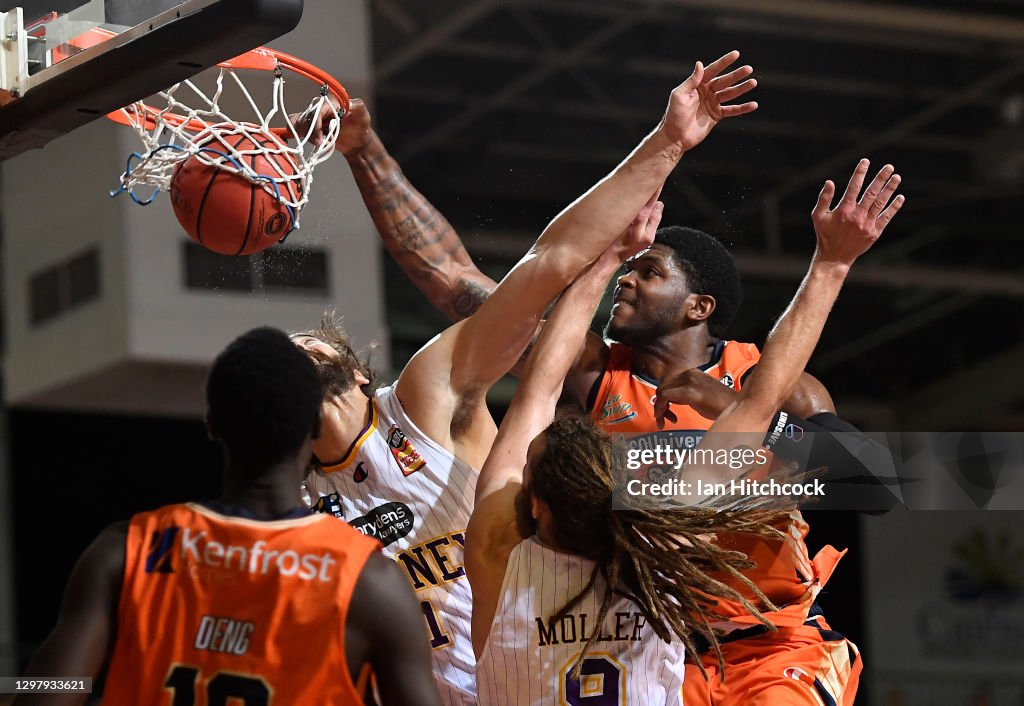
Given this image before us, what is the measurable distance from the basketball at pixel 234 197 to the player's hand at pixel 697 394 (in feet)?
3.52

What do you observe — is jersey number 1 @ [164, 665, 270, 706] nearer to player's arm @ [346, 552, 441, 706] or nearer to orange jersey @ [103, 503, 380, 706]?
orange jersey @ [103, 503, 380, 706]

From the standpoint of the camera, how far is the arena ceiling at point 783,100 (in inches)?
323

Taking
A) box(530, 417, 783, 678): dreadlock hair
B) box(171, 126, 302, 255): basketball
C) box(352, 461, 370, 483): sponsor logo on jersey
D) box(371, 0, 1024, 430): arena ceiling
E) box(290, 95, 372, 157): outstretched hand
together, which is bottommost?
box(530, 417, 783, 678): dreadlock hair

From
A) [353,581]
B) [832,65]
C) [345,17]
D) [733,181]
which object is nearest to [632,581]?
[353,581]

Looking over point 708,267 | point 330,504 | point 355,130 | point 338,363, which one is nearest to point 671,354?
point 708,267

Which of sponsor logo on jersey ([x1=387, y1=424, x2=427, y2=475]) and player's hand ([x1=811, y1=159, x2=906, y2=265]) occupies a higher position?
player's hand ([x1=811, y1=159, x2=906, y2=265])

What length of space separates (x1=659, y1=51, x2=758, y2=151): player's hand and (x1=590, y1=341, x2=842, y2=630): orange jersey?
0.69 meters

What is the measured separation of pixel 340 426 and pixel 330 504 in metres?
→ 0.21

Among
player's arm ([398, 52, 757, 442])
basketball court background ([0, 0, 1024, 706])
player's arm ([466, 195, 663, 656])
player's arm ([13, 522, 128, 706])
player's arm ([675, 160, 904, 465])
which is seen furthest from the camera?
basketball court background ([0, 0, 1024, 706])

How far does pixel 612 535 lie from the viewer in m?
2.92

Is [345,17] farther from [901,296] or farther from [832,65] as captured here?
[901,296]

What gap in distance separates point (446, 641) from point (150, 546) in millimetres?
1418

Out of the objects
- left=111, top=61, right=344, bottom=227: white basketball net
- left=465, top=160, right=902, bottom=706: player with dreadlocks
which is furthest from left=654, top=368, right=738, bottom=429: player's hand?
left=111, top=61, right=344, bottom=227: white basketball net

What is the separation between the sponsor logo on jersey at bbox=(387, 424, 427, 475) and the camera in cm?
373
